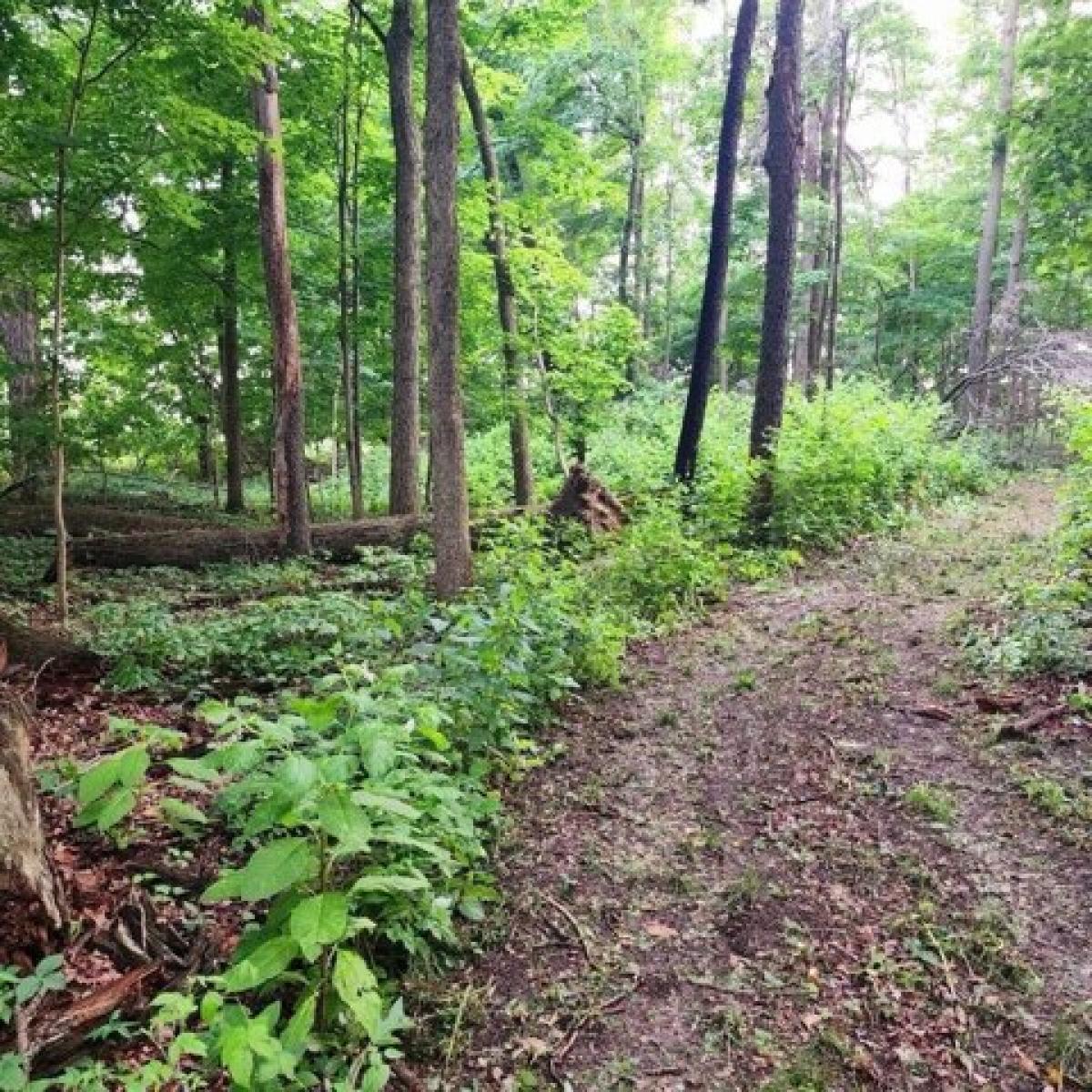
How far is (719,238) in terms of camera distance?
34.9 ft

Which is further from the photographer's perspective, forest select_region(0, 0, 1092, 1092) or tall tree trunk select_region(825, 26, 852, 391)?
tall tree trunk select_region(825, 26, 852, 391)

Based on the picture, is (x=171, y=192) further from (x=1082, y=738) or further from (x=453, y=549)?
(x=1082, y=738)

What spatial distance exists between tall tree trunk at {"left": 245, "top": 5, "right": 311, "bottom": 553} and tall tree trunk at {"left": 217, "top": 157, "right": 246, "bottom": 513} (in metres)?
2.05

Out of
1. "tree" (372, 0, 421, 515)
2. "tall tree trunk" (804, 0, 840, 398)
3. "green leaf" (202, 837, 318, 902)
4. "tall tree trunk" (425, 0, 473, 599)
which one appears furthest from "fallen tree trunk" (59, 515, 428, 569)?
"tall tree trunk" (804, 0, 840, 398)

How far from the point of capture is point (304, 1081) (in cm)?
218

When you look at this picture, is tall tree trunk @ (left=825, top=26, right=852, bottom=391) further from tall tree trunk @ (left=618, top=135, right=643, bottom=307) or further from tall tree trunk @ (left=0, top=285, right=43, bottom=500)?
tall tree trunk @ (left=0, top=285, right=43, bottom=500)

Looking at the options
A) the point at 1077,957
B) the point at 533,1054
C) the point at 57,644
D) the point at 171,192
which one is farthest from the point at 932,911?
the point at 171,192

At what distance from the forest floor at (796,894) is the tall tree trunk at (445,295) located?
1.96 metres

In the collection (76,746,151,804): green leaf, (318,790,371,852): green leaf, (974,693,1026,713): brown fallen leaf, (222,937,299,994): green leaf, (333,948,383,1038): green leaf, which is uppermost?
(76,746,151,804): green leaf

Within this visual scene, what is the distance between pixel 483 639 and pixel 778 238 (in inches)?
316

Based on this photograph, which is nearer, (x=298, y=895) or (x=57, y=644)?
(x=298, y=895)

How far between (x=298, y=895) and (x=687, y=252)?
26719 mm

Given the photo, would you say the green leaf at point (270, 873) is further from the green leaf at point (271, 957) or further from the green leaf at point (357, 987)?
the green leaf at point (357, 987)

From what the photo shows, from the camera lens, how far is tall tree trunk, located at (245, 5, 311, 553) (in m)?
9.02
